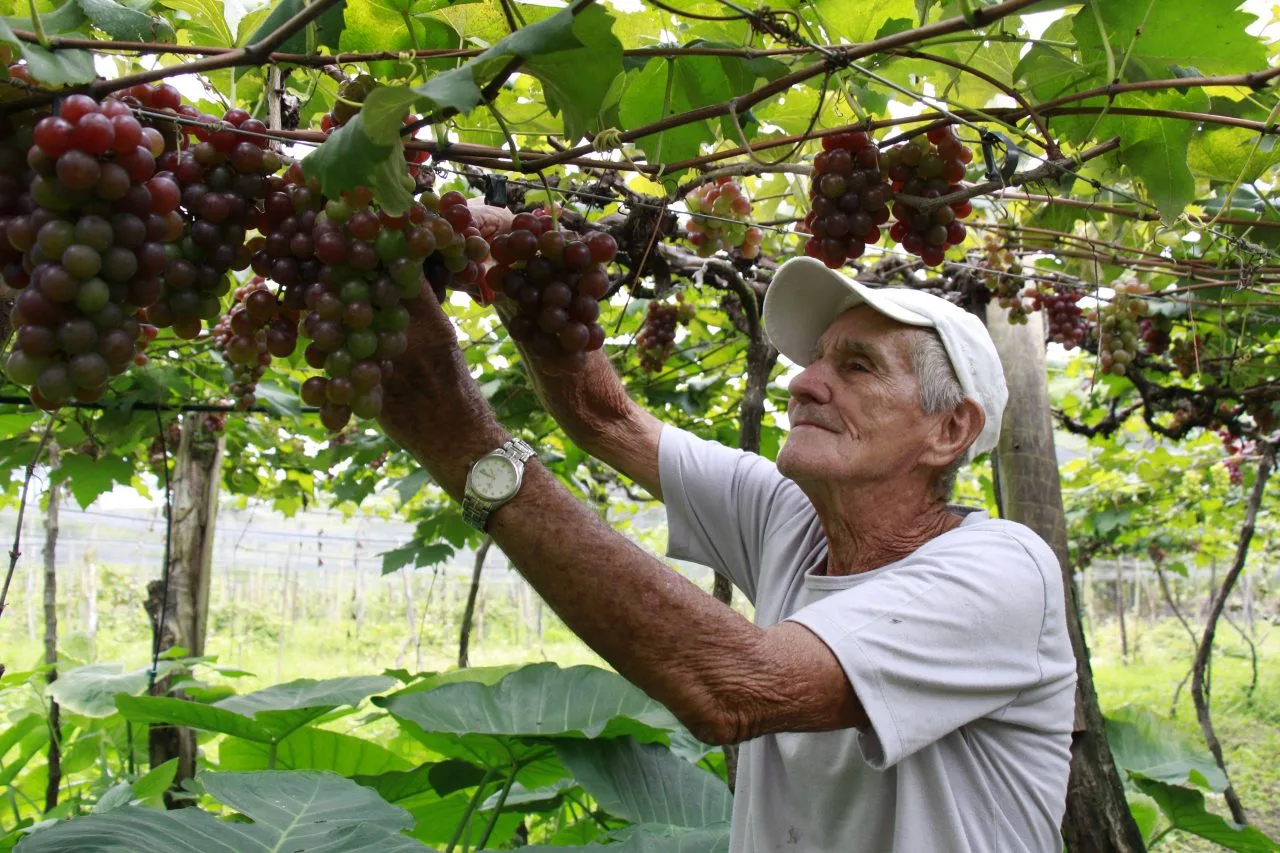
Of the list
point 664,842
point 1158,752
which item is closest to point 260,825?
point 664,842

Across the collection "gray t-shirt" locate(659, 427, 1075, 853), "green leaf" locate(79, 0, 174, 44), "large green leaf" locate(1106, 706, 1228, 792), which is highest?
"green leaf" locate(79, 0, 174, 44)

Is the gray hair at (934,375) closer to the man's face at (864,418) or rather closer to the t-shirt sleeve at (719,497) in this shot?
the man's face at (864,418)

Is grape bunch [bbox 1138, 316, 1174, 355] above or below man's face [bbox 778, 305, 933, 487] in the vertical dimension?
above

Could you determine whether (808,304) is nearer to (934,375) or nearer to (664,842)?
(934,375)

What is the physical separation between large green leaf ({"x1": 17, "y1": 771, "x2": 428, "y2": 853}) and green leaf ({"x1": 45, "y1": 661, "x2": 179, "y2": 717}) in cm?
136

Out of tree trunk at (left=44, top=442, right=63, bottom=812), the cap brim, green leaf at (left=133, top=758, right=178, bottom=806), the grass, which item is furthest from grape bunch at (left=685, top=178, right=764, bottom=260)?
the grass

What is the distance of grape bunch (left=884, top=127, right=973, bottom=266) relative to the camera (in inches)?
49.6

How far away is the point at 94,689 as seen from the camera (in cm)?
341

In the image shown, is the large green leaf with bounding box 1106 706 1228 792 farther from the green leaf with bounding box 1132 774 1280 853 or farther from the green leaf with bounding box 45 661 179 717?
the green leaf with bounding box 45 661 179 717

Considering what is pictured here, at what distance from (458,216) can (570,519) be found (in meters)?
0.36

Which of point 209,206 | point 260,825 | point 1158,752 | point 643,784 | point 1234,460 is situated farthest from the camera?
point 1234,460

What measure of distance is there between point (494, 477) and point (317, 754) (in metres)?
2.34

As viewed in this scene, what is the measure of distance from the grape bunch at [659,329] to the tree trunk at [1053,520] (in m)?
0.82

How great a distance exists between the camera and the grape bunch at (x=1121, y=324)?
8.89ft
